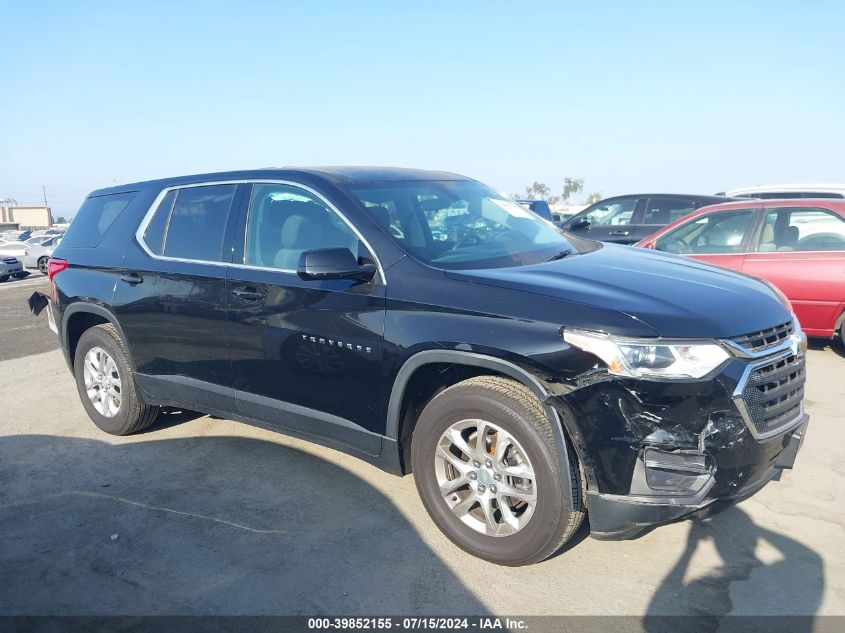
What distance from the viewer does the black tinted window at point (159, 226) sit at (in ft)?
14.7

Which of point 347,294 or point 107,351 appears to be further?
point 107,351

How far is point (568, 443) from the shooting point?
2809 millimetres

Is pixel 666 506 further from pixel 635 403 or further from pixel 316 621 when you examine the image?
pixel 316 621

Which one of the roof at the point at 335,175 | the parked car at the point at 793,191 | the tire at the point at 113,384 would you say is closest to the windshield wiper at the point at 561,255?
the roof at the point at 335,175

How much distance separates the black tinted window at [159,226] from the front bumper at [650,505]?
3.29 m

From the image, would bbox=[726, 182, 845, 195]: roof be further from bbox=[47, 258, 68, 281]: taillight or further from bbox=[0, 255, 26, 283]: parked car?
bbox=[0, 255, 26, 283]: parked car

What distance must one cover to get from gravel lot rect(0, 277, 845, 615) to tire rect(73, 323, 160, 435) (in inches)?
11.0

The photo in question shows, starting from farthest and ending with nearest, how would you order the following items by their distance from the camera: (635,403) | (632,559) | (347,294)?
(347,294) → (632,559) → (635,403)

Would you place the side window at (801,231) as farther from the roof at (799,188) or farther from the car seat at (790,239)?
the roof at (799,188)

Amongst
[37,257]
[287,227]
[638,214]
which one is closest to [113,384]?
[287,227]

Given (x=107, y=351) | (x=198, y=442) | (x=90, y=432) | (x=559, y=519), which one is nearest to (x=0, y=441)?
(x=90, y=432)

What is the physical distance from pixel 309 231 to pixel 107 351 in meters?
2.12

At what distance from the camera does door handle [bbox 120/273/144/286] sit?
176 inches

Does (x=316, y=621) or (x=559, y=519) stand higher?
(x=559, y=519)
